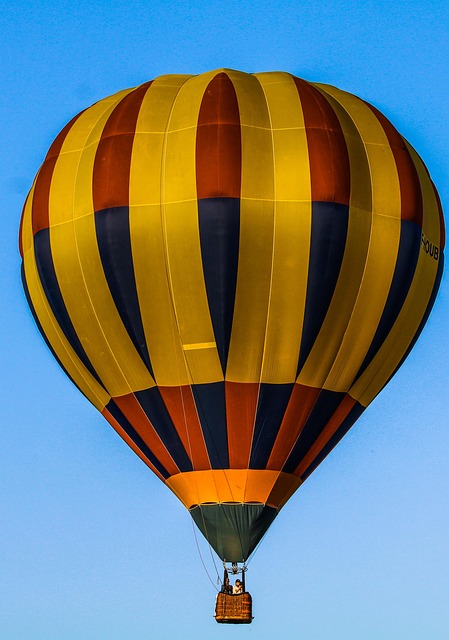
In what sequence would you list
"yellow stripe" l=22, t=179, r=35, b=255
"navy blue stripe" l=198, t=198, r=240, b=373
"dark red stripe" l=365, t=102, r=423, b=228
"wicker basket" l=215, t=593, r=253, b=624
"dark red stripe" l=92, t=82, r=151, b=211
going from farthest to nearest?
"yellow stripe" l=22, t=179, r=35, b=255
"dark red stripe" l=365, t=102, r=423, b=228
"dark red stripe" l=92, t=82, r=151, b=211
"wicker basket" l=215, t=593, r=253, b=624
"navy blue stripe" l=198, t=198, r=240, b=373

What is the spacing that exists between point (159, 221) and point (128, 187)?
62cm

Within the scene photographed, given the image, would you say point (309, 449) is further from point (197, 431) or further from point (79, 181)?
point (79, 181)

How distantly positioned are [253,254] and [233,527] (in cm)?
340

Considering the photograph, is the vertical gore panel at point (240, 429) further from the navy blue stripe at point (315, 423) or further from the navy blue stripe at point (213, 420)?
the navy blue stripe at point (315, 423)

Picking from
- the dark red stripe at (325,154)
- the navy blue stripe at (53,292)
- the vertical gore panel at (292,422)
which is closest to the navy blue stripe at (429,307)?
the vertical gore panel at (292,422)

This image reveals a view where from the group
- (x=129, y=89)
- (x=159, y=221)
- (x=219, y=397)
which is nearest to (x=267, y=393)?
(x=219, y=397)

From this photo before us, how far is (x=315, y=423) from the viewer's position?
25.1 metres

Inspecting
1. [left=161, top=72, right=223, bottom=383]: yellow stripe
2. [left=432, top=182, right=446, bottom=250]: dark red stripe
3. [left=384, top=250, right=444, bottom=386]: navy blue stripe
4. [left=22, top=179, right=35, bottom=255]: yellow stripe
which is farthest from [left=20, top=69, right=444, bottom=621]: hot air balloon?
[left=432, top=182, right=446, bottom=250]: dark red stripe

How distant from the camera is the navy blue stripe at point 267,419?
2459 cm

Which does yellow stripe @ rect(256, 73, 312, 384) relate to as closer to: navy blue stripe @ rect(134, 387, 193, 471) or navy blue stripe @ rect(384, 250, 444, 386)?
navy blue stripe @ rect(134, 387, 193, 471)

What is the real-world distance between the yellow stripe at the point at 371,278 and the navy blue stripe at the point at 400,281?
0.08 m

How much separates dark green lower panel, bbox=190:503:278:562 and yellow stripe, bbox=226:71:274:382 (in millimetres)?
1615

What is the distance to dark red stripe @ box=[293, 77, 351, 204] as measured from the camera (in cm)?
2436

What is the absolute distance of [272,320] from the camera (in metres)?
24.3
